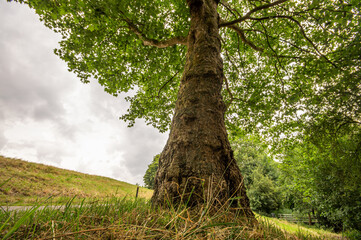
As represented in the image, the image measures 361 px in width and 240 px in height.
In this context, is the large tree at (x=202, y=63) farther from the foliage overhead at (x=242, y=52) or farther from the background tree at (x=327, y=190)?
the background tree at (x=327, y=190)

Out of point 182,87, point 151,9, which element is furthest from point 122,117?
point 182,87

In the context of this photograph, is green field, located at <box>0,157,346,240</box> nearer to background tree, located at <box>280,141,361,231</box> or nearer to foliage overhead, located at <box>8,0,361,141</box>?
foliage overhead, located at <box>8,0,361,141</box>

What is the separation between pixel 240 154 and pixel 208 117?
35.7 metres

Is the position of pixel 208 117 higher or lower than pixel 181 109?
lower

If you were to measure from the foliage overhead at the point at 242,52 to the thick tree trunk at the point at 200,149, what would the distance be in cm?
307

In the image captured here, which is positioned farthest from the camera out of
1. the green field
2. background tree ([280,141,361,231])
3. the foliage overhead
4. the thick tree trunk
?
background tree ([280,141,361,231])

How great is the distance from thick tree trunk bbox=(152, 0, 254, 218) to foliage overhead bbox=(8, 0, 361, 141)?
10.1 ft

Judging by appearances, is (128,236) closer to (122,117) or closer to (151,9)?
(151,9)

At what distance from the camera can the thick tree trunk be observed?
1873mm

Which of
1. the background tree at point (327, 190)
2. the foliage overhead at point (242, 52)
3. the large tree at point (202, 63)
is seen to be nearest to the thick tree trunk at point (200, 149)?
the large tree at point (202, 63)

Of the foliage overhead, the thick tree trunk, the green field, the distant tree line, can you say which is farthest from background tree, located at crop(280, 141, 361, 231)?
the green field

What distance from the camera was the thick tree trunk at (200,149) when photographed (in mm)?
1873

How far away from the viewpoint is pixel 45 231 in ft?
3.13

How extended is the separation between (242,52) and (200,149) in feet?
26.7
